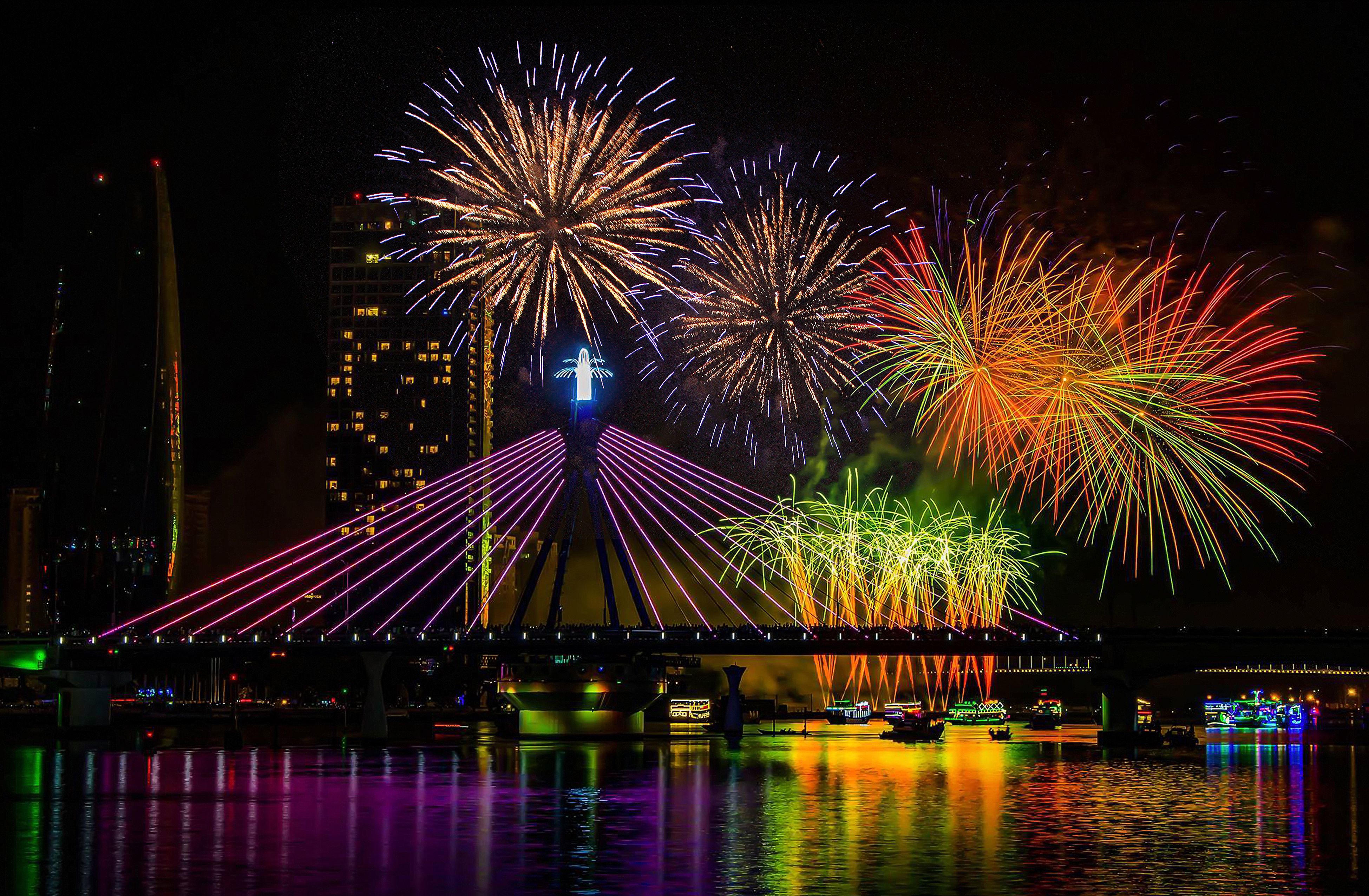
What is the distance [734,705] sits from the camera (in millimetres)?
140125

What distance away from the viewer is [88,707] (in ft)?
421

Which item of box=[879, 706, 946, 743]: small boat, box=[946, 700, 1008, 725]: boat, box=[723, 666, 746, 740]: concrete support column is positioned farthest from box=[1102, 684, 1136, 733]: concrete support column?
box=[946, 700, 1008, 725]: boat

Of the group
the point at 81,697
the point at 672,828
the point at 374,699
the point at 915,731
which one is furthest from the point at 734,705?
the point at 672,828

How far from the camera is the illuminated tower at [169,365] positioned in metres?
166

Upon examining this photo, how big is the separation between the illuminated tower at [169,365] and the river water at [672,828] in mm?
88803

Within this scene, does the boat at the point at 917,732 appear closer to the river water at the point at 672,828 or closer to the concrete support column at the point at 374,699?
the concrete support column at the point at 374,699

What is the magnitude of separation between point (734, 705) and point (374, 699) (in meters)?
34.7

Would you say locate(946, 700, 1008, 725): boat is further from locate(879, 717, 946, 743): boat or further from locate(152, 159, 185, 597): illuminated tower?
locate(152, 159, 185, 597): illuminated tower

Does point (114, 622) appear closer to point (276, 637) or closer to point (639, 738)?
point (276, 637)

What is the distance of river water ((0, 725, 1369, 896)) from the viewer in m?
34.6

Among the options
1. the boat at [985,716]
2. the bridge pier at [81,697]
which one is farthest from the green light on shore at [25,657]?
the boat at [985,716]

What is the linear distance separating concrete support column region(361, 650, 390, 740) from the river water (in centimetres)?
3254

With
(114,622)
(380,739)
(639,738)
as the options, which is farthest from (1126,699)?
(114,622)

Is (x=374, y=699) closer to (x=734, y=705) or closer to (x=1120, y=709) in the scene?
(x=734, y=705)
